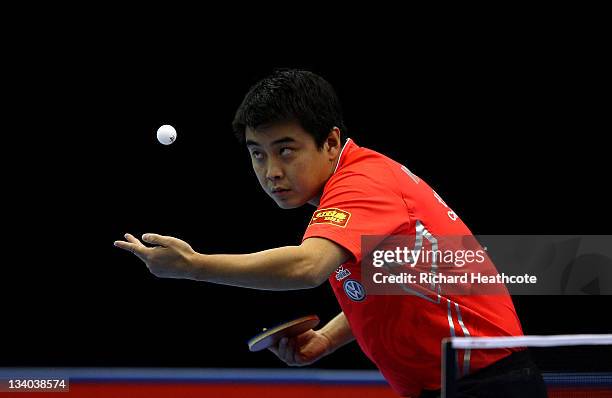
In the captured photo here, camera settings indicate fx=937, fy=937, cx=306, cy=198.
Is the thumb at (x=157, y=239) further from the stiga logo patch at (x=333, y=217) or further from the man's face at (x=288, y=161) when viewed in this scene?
the man's face at (x=288, y=161)

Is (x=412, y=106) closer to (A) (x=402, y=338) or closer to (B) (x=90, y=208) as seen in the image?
(B) (x=90, y=208)

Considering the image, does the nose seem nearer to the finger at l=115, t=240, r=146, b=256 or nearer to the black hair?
the black hair

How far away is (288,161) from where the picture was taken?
2625 mm

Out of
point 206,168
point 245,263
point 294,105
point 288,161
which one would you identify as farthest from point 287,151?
point 206,168

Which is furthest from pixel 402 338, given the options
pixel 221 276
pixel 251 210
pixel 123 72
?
pixel 123 72

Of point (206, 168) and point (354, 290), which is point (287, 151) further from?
point (206, 168)

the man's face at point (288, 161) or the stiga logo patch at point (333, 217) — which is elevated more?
the man's face at point (288, 161)

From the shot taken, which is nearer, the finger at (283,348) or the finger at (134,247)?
the finger at (134,247)

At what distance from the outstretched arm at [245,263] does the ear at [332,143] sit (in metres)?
0.50

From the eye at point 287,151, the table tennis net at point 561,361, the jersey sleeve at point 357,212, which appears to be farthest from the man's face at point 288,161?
the table tennis net at point 561,361

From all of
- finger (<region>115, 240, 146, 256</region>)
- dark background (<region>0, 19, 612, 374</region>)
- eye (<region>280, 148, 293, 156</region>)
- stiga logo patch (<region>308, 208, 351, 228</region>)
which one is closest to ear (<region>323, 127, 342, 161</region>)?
eye (<region>280, 148, 293, 156</region>)

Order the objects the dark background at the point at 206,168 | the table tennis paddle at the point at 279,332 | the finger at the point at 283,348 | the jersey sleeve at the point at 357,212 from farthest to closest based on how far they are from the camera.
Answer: the dark background at the point at 206,168 → the finger at the point at 283,348 → the table tennis paddle at the point at 279,332 → the jersey sleeve at the point at 357,212

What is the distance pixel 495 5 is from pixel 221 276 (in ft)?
14.6

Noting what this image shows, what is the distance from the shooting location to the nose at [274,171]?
2.62 meters
